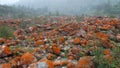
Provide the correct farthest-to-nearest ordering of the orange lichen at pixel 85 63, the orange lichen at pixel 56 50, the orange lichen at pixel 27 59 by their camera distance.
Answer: the orange lichen at pixel 56 50 < the orange lichen at pixel 27 59 < the orange lichen at pixel 85 63

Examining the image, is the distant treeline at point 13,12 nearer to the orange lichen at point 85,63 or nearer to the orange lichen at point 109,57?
the orange lichen at point 109,57

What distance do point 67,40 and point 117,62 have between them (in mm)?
3616

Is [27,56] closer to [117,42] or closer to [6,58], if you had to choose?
[6,58]

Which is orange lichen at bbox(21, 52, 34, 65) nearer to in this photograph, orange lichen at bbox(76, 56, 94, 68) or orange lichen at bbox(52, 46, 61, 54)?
orange lichen at bbox(52, 46, 61, 54)

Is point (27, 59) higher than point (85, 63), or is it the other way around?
point (27, 59)

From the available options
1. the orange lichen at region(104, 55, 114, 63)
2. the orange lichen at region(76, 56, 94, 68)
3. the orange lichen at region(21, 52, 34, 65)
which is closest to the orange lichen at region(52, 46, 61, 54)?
the orange lichen at region(21, 52, 34, 65)

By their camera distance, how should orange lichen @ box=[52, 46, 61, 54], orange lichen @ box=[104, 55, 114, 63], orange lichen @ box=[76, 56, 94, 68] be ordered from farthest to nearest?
orange lichen @ box=[52, 46, 61, 54] < orange lichen @ box=[104, 55, 114, 63] < orange lichen @ box=[76, 56, 94, 68]

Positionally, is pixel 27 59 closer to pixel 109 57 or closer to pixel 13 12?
pixel 109 57

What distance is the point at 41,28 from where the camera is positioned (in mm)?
17328

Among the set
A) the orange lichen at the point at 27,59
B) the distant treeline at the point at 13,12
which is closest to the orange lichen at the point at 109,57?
the orange lichen at the point at 27,59

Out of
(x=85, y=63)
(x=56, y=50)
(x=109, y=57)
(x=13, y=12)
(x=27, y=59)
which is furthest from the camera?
(x=13, y=12)

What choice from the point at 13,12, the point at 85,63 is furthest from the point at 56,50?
the point at 13,12

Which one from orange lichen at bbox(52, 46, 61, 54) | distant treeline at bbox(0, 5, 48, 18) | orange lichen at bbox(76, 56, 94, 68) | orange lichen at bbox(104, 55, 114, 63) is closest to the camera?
orange lichen at bbox(76, 56, 94, 68)

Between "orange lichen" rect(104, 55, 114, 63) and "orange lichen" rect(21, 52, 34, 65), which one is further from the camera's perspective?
"orange lichen" rect(104, 55, 114, 63)
